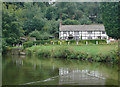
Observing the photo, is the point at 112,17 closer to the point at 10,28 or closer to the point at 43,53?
the point at 43,53

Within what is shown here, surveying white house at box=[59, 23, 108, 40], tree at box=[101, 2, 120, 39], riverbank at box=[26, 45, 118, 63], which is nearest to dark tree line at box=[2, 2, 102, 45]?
white house at box=[59, 23, 108, 40]

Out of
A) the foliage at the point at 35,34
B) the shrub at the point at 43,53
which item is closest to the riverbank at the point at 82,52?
the shrub at the point at 43,53

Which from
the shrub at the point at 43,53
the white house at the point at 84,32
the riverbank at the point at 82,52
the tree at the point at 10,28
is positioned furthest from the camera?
the white house at the point at 84,32

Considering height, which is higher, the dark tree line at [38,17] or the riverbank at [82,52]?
the dark tree line at [38,17]

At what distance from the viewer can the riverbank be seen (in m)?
22.3

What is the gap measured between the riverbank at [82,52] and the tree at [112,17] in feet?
15.3

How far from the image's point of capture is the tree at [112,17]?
105ft

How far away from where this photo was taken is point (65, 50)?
1110 inches

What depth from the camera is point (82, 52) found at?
86.1ft

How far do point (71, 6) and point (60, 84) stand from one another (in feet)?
213

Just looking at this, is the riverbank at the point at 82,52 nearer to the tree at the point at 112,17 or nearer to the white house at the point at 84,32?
the tree at the point at 112,17

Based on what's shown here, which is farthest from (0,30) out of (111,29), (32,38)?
(111,29)

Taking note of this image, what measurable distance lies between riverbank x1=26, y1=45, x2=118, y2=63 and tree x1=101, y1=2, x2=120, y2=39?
4.66 m

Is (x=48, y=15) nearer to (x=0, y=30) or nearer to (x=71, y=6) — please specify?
(x=71, y=6)
